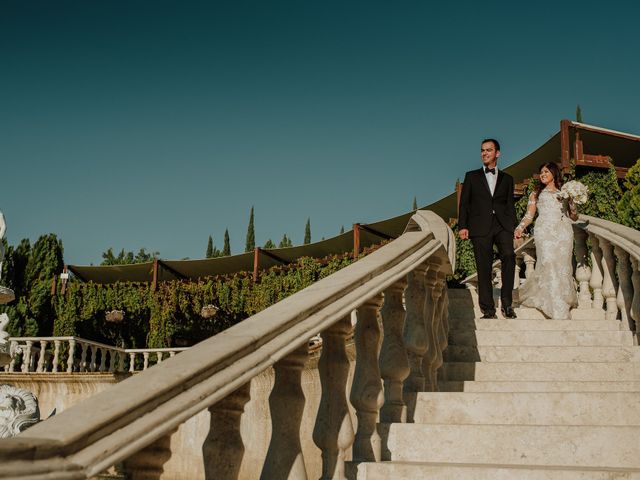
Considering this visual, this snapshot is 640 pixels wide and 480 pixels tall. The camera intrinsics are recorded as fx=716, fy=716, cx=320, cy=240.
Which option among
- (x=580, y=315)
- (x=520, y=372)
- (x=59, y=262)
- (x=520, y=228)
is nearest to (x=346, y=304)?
(x=520, y=372)

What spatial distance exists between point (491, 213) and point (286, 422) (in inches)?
191

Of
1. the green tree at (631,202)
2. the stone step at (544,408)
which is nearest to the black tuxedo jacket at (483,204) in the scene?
the stone step at (544,408)

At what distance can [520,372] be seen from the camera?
4.72 metres

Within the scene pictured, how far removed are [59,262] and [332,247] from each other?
10.6 m

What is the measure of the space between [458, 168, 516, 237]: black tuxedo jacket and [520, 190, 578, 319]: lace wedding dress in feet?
4.13

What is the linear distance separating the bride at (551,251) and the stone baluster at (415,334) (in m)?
3.88

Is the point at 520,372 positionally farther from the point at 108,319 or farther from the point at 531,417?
the point at 108,319

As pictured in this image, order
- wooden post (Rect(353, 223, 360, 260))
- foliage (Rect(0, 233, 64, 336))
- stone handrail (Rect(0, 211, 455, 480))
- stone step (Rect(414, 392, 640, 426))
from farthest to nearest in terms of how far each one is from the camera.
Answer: foliage (Rect(0, 233, 64, 336))
wooden post (Rect(353, 223, 360, 260))
stone step (Rect(414, 392, 640, 426))
stone handrail (Rect(0, 211, 455, 480))

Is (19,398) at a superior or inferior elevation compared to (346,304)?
inferior

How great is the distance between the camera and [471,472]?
291 cm

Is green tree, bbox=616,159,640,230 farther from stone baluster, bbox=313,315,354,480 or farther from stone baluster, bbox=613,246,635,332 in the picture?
stone baluster, bbox=313,315,354,480

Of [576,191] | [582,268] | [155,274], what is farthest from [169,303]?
[576,191]

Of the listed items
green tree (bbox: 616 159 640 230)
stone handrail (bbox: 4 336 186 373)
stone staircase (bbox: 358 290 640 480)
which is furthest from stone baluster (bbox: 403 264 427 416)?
stone handrail (bbox: 4 336 186 373)

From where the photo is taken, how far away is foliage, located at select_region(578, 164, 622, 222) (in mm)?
13305
